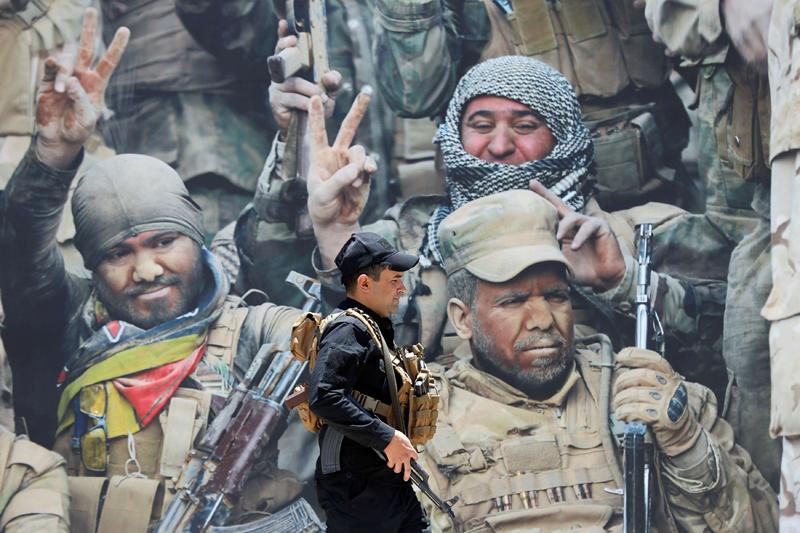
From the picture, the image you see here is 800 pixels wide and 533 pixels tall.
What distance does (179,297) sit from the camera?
6219mm

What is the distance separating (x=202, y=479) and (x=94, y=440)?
0.62m

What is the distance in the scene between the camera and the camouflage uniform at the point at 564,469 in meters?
5.46

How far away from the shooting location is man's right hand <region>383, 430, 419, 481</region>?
2.47m

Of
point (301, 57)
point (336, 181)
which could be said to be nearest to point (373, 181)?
point (336, 181)

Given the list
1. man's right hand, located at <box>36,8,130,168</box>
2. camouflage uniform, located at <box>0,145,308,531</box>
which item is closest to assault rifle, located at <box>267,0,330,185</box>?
camouflage uniform, located at <box>0,145,308,531</box>

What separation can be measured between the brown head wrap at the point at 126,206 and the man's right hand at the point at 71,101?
181 mm

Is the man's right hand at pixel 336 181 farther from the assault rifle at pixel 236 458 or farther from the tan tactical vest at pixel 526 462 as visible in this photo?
the tan tactical vest at pixel 526 462

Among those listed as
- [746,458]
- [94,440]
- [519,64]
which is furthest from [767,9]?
[94,440]

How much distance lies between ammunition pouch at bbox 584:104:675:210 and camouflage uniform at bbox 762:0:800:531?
2.32 ft

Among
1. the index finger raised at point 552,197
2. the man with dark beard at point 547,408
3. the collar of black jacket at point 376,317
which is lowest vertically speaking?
the man with dark beard at point 547,408

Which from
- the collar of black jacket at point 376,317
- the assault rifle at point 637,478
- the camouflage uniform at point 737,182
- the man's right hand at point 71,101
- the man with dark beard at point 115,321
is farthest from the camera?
the man's right hand at point 71,101

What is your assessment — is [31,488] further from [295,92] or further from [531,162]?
[531,162]

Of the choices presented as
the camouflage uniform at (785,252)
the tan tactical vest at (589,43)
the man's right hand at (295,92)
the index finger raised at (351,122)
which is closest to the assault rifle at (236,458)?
the index finger raised at (351,122)

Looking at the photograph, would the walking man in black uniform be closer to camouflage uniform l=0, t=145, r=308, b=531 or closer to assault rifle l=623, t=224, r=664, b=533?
assault rifle l=623, t=224, r=664, b=533
